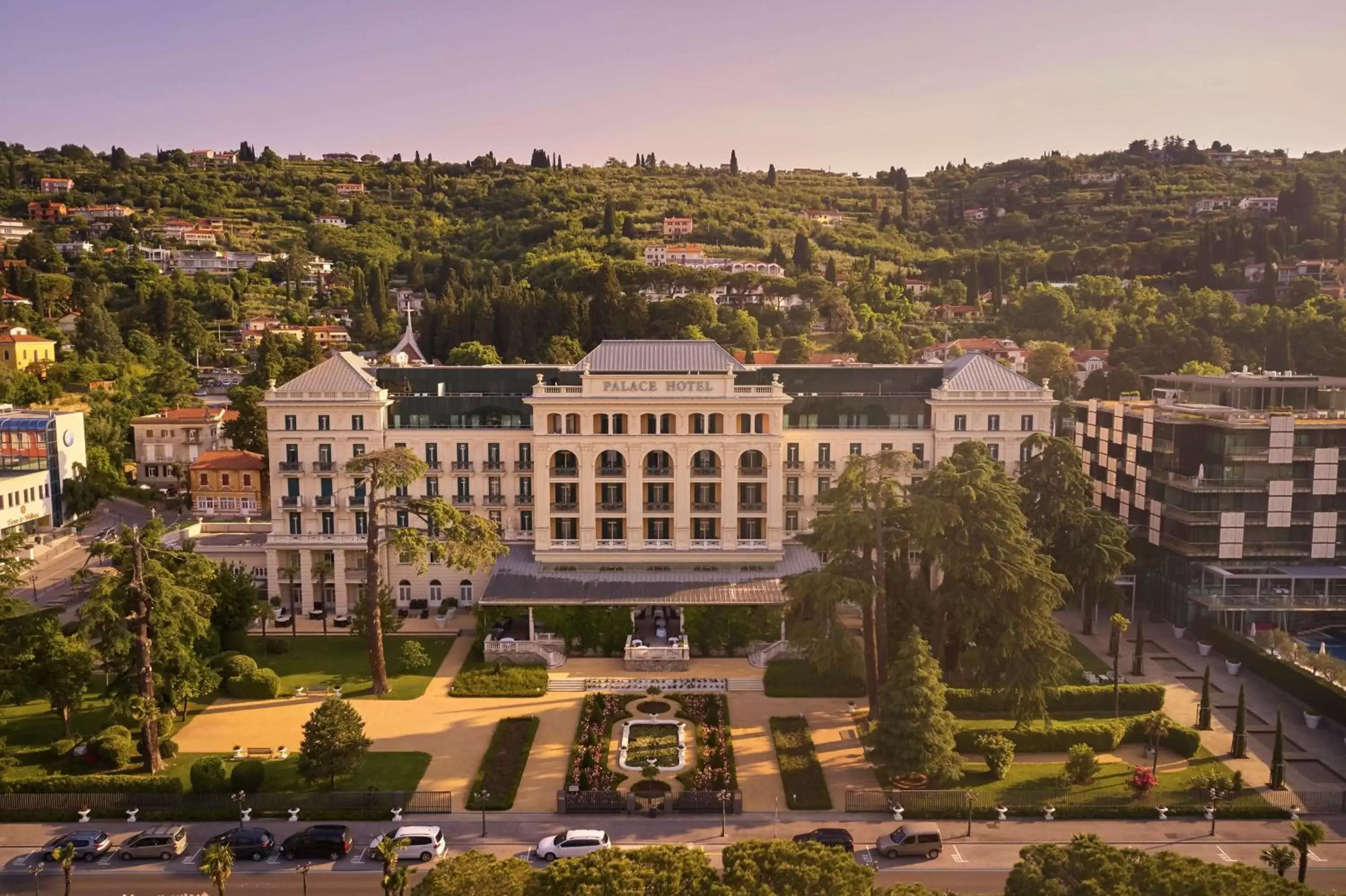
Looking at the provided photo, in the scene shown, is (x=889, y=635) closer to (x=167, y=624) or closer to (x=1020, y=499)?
(x=1020, y=499)

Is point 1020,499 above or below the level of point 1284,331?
below

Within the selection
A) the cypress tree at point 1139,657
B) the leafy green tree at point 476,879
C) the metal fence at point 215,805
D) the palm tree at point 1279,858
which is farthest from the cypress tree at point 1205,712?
the leafy green tree at point 476,879

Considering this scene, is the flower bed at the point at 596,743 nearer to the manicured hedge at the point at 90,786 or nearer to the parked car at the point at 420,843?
the parked car at the point at 420,843

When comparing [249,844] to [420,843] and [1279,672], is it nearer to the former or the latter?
[420,843]

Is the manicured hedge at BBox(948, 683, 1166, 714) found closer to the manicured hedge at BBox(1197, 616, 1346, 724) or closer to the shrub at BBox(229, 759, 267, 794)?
the manicured hedge at BBox(1197, 616, 1346, 724)

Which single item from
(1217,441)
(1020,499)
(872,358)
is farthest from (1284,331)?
(1020,499)
